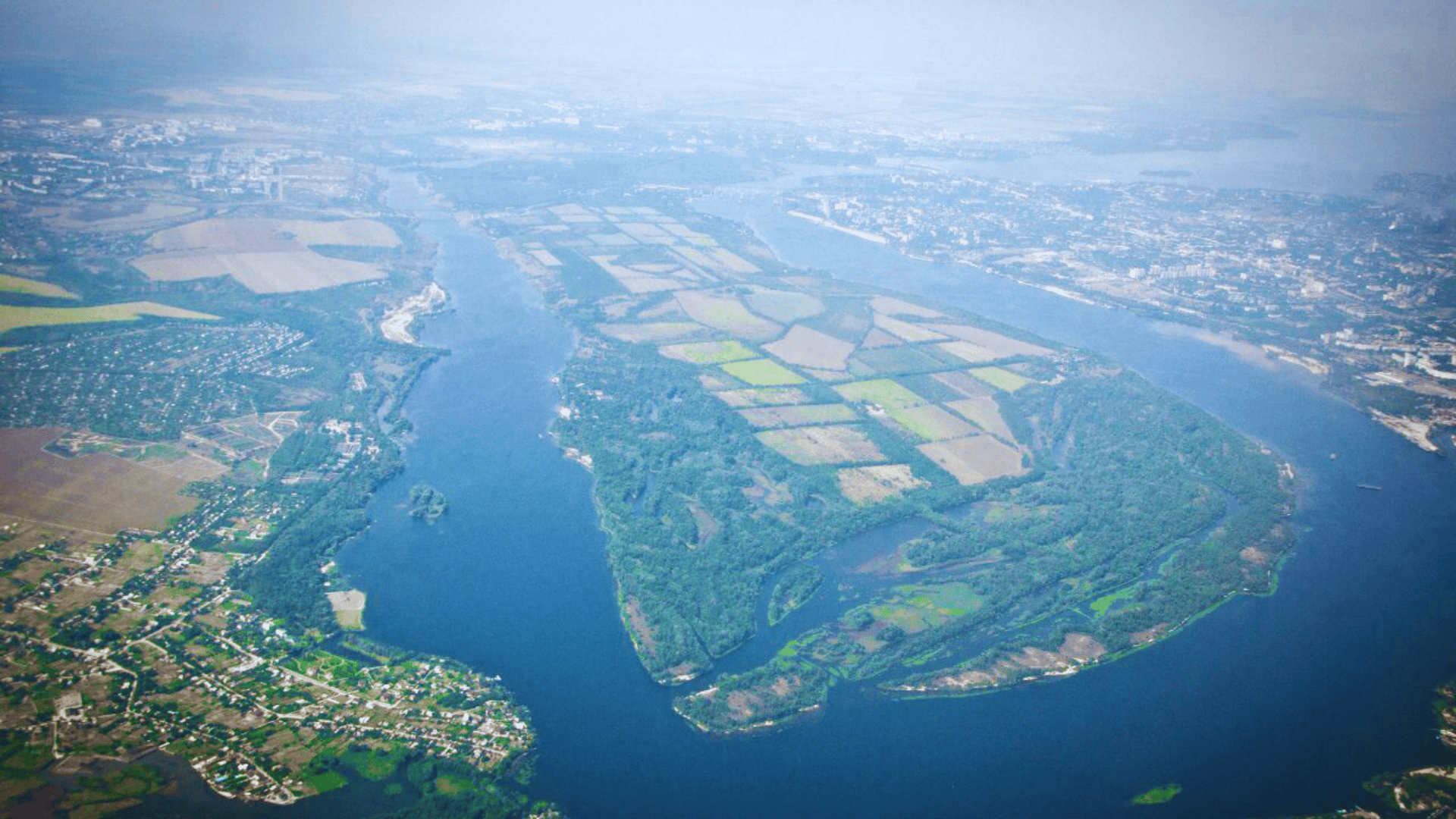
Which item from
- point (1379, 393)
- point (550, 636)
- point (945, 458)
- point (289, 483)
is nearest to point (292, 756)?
point (550, 636)

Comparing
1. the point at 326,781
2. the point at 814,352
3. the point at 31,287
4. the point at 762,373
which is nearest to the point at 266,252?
the point at 31,287

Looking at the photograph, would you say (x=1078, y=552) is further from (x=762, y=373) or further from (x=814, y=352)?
(x=814, y=352)

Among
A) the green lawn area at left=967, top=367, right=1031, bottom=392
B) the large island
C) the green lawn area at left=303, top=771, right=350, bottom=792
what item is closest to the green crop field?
the large island

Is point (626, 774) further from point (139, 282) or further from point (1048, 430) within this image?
point (139, 282)

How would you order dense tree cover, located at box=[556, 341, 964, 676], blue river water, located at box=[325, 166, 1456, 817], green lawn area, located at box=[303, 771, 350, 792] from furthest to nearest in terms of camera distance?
dense tree cover, located at box=[556, 341, 964, 676]
blue river water, located at box=[325, 166, 1456, 817]
green lawn area, located at box=[303, 771, 350, 792]

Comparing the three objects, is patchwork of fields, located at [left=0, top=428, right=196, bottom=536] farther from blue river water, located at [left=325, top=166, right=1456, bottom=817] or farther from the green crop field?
the green crop field
